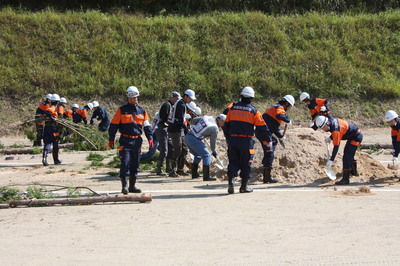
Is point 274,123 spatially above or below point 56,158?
above

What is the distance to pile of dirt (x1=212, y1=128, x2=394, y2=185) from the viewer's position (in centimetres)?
1412

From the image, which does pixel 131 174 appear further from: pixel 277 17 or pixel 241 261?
pixel 277 17

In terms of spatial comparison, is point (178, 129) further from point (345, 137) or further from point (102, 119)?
point (102, 119)

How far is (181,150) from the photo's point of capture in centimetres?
1534

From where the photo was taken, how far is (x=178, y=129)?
1498cm

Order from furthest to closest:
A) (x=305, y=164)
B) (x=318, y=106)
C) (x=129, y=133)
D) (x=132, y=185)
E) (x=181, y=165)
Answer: (x=318, y=106)
(x=181, y=165)
(x=305, y=164)
(x=132, y=185)
(x=129, y=133)

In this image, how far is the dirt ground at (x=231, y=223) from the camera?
307 inches

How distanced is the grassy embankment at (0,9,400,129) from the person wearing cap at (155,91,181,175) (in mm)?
15645

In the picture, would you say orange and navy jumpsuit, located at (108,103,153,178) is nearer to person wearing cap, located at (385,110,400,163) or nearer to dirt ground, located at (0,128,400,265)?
dirt ground, located at (0,128,400,265)

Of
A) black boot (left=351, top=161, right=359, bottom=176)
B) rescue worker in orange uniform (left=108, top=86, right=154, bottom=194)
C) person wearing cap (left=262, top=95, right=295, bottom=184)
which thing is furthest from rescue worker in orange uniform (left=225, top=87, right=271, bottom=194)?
black boot (left=351, top=161, right=359, bottom=176)

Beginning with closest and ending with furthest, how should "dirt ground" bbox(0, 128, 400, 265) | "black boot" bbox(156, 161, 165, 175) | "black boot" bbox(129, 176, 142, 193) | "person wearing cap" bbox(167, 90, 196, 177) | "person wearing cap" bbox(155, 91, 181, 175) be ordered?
"dirt ground" bbox(0, 128, 400, 265) < "black boot" bbox(129, 176, 142, 193) < "person wearing cap" bbox(167, 90, 196, 177) < "person wearing cap" bbox(155, 91, 181, 175) < "black boot" bbox(156, 161, 165, 175)

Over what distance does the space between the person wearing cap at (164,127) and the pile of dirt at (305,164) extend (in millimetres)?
1348

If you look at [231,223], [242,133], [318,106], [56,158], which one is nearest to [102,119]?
[56,158]

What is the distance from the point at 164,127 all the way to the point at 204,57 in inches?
765
